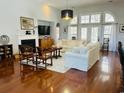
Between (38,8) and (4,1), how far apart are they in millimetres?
2565

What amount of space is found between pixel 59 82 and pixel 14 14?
495 centimetres

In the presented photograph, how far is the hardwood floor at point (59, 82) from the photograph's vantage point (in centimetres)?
289

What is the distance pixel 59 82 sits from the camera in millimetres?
3328

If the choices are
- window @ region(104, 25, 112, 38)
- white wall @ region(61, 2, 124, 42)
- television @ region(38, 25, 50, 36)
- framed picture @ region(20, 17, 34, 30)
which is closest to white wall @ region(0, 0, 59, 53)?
framed picture @ region(20, 17, 34, 30)

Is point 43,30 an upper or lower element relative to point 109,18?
lower

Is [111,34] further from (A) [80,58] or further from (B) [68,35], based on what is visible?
(A) [80,58]

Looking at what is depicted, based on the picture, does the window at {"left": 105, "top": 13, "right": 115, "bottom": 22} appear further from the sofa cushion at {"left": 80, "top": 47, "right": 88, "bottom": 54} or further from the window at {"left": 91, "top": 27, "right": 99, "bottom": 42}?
the sofa cushion at {"left": 80, "top": 47, "right": 88, "bottom": 54}

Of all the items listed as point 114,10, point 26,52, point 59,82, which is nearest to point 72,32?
point 114,10

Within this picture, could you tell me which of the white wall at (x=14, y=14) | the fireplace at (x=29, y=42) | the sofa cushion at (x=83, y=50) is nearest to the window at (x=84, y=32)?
the white wall at (x=14, y=14)

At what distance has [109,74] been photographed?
156 inches

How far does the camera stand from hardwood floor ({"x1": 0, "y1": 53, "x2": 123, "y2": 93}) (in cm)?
289

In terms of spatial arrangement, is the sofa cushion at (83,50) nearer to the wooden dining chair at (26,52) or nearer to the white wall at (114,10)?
the wooden dining chair at (26,52)

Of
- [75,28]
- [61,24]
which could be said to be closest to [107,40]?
[75,28]

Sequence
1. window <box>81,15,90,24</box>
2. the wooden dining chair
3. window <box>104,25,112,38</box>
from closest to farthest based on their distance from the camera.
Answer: the wooden dining chair < window <box>104,25,112,38</box> < window <box>81,15,90,24</box>
